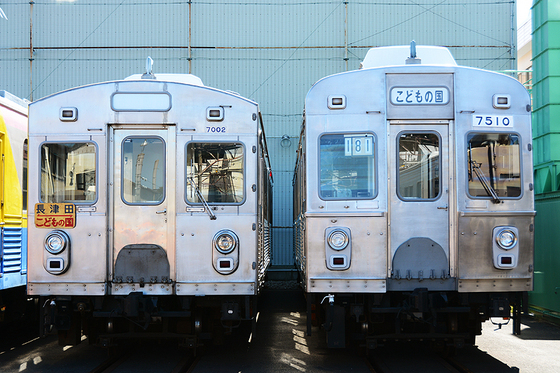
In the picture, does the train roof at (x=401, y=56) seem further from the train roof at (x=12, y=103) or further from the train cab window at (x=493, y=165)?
the train roof at (x=12, y=103)

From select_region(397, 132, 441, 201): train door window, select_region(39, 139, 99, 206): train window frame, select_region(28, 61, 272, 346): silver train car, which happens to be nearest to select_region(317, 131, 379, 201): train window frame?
select_region(397, 132, 441, 201): train door window

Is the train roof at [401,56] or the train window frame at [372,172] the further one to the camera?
the train roof at [401,56]

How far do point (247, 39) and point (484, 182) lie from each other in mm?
10008

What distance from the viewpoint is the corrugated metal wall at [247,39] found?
13914mm

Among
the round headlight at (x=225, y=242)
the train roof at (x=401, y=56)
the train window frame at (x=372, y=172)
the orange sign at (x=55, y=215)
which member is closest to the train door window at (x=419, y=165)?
the train window frame at (x=372, y=172)

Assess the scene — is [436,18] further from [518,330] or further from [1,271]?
[1,271]

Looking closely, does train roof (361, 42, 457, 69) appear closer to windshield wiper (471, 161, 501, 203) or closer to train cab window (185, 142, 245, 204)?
windshield wiper (471, 161, 501, 203)

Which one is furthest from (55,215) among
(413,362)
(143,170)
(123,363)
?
(413,362)

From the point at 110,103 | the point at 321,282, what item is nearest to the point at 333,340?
the point at 321,282

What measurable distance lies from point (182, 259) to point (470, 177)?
10.8 feet

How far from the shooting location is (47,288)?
5.43 m

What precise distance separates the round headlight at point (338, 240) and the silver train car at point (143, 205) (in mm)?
844

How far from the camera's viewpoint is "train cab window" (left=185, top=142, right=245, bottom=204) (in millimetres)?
5621

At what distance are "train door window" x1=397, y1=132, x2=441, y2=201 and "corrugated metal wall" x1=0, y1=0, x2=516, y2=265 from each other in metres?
8.51
